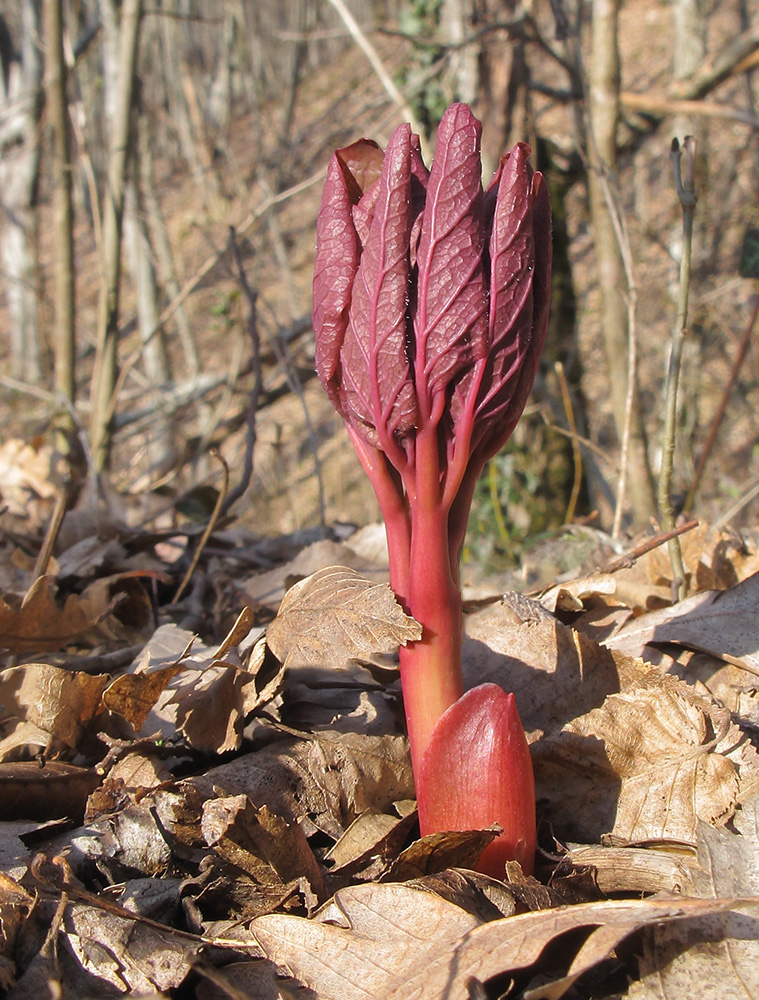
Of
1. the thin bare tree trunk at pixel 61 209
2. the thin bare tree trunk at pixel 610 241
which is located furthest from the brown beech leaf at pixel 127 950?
the thin bare tree trunk at pixel 61 209

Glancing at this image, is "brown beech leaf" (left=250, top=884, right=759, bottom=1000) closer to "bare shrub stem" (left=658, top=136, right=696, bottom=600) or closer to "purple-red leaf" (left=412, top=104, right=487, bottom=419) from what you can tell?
"purple-red leaf" (left=412, top=104, right=487, bottom=419)

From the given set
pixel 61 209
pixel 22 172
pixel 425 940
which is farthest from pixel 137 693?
pixel 22 172

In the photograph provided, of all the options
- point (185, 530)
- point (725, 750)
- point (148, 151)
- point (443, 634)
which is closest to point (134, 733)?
point (443, 634)

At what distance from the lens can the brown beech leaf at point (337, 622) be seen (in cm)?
130

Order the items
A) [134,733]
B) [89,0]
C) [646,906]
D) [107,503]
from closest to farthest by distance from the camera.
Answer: [646,906] < [134,733] < [107,503] < [89,0]

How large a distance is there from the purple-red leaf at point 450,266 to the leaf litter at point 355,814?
1.27 feet

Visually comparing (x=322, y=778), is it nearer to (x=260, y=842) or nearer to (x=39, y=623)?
(x=260, y=842)

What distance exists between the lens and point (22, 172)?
30.7 feet

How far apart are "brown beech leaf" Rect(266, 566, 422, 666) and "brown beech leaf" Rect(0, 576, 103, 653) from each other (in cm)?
53

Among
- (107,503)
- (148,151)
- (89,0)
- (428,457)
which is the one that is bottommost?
(107,503)

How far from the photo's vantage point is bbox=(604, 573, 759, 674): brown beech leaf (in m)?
1.64

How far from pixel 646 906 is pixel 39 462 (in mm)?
2851

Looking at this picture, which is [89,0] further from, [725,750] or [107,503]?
[725,750]

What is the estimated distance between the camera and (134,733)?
1.52 m
